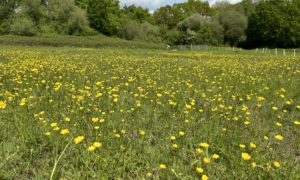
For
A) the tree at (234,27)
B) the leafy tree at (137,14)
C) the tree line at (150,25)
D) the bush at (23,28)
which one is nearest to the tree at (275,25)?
the tree line at (150,25)

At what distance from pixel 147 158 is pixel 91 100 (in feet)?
7.75

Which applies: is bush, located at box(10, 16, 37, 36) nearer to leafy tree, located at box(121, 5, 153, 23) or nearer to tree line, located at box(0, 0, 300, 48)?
tree line, located at box(0, 0, 300, 48)

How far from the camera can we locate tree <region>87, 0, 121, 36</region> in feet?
233

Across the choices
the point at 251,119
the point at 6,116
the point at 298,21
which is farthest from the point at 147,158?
the point at 298,21

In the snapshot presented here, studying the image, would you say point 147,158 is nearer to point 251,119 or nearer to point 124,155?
point 124,155

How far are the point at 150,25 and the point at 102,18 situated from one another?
39.2 feet

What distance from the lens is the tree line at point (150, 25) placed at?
57.5 meters

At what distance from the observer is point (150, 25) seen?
7012 cm

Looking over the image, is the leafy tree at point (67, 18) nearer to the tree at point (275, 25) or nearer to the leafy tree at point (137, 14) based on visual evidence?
the leafy tree at point (137, 14)

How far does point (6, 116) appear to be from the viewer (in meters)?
4.68

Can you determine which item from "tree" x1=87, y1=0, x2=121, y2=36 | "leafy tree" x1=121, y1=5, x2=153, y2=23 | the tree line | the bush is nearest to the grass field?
the bush

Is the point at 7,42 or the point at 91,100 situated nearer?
the point at 91,100

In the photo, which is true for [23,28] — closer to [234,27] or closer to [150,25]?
[150,25]

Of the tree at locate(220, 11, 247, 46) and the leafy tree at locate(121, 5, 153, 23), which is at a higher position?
the leafy tree at locate(121, 5, 153, 23)
